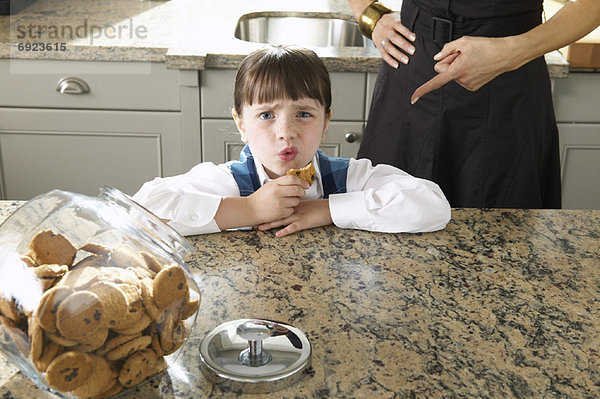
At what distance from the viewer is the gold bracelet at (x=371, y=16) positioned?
6.11ft

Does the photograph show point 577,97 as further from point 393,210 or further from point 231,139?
point 393,210

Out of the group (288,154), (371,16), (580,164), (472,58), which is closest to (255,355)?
(288,154)

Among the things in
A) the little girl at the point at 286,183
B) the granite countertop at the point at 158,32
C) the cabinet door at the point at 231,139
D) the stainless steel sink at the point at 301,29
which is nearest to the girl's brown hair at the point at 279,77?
the little girl at the point at 286,183

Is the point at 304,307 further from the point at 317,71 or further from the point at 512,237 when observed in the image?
the point at 317,71

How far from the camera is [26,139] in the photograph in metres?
2.45

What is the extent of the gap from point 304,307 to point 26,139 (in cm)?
188

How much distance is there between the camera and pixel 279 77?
1331 millimetres

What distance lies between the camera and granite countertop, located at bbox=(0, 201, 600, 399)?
73cm

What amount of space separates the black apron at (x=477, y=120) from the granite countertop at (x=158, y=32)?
48cm

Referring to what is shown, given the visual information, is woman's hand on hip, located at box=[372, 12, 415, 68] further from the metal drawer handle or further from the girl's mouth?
the metal drawer handle

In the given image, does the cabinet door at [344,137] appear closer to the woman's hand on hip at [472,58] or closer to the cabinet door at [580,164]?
the cabinet door at [580,164]

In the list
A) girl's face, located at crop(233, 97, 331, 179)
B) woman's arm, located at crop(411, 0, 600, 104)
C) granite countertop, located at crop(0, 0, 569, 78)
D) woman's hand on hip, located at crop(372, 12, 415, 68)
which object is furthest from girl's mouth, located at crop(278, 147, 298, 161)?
granite countertop, located at crop(0, 0, 569, 78)

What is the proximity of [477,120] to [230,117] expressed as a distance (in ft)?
2.96

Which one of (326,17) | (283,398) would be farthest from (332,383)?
(326,17)
